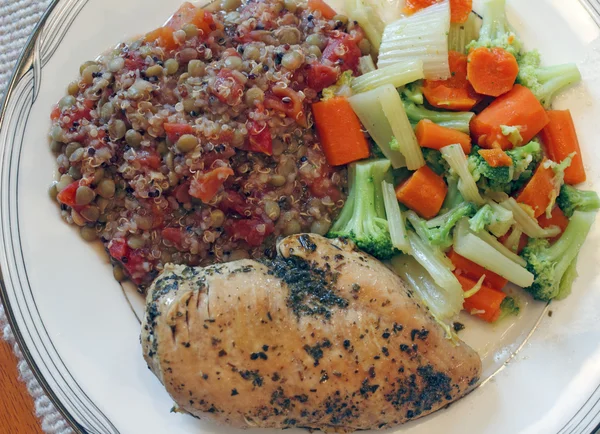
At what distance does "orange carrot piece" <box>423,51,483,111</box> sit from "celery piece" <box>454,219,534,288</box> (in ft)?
2.83

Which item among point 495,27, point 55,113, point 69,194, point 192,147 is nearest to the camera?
point 192,147

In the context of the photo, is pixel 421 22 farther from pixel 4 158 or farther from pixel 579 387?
pixel 4 158

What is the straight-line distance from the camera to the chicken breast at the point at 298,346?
296 centimetres

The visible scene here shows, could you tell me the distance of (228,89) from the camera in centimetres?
346

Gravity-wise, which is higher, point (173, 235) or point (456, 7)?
point (456, 7)

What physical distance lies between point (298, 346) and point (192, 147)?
1.44m

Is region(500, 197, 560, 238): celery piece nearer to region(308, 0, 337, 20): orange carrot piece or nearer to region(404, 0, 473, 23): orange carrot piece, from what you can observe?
region(404, 0, 473, 23): orange carrot piece

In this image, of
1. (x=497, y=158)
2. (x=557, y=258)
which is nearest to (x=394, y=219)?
(x=497, y=158)

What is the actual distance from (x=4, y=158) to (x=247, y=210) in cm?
165

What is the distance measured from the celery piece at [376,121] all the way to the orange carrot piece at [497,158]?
561mm

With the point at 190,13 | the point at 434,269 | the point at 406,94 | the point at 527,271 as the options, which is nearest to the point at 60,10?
the point at 190,13

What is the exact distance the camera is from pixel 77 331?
136 inches

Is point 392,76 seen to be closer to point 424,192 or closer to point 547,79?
point 424,192

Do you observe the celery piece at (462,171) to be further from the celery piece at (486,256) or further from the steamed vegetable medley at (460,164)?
the celery piece at (486,256)
